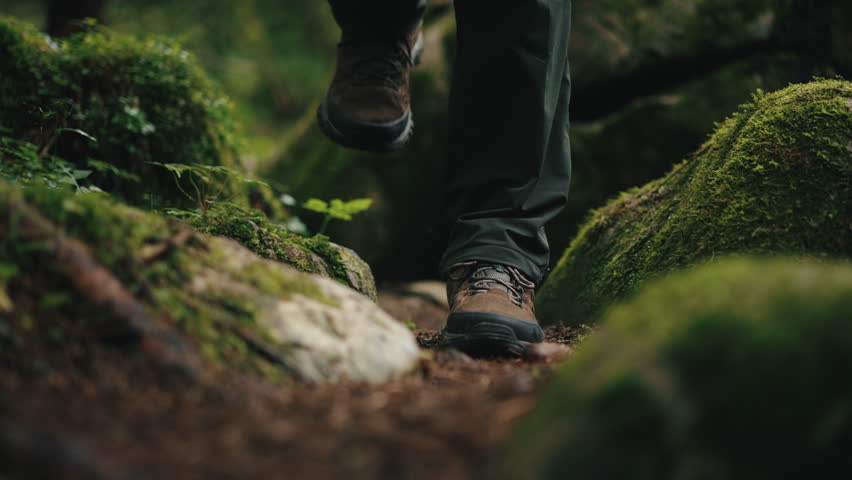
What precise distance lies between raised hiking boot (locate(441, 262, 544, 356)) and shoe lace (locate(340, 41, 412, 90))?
104 centimetres

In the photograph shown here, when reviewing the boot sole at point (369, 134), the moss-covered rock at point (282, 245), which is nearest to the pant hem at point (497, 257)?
the moss-covered rock at point (282, 245)

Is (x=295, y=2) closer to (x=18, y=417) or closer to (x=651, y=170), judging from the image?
(x=651, y=170)

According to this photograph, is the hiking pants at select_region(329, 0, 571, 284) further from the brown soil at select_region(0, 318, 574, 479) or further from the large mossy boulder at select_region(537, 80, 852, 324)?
the brown soil at select_region(0, 318, 574, 479)

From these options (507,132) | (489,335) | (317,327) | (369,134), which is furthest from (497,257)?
(317,327)

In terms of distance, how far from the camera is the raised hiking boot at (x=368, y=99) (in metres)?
2.93

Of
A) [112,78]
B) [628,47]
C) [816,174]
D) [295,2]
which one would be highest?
[295,2]

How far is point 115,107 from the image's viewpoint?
3.43 m

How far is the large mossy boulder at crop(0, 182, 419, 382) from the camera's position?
53.2 inches

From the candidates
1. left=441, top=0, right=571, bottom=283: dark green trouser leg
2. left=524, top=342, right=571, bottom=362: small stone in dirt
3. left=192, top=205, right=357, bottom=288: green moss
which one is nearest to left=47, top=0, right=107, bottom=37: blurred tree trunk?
left=192, top=205, right=357, bottom=288: green moss

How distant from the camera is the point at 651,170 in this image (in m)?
4.66

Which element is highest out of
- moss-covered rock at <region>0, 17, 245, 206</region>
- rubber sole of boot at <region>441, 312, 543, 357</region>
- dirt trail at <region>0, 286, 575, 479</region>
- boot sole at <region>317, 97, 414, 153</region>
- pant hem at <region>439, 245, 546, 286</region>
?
moss-covered rock at <region>0, 17, 245, 206</region>

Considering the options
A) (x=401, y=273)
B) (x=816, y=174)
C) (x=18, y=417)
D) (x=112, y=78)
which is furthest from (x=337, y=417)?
(x=401, y=273)

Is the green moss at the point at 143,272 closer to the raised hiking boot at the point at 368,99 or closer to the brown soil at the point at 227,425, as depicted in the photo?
the brown soil at the point at 227,425

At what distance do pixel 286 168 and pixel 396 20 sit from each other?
258 centimetres
